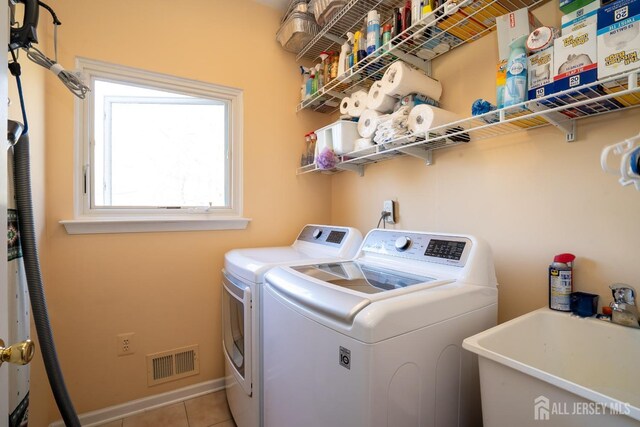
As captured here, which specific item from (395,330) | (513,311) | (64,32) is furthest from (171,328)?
(513,311)

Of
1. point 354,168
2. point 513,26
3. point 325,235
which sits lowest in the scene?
point 325,235

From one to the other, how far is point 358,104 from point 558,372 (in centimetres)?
156

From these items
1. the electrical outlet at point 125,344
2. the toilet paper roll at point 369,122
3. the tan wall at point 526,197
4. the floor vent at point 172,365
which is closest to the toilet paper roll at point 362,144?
the toilet paper roll at point 369,122

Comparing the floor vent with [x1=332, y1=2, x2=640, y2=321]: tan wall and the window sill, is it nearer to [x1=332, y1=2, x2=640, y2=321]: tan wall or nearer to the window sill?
the window sill

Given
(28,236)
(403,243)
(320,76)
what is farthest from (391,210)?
(28,236)

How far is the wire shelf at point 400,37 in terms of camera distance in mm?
1225

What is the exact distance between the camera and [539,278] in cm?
120

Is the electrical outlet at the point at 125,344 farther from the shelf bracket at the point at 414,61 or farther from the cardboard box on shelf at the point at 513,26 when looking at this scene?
the cardboard box on shelf at the point at 513,26

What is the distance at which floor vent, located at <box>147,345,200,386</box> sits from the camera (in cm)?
180

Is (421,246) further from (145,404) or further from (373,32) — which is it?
(145,404)

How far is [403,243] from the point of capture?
53.5 inches

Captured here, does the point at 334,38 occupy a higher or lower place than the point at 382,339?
higher

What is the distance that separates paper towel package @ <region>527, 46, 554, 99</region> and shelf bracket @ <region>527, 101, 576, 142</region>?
1.5 inches

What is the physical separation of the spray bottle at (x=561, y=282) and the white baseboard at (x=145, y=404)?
6.44 feet
